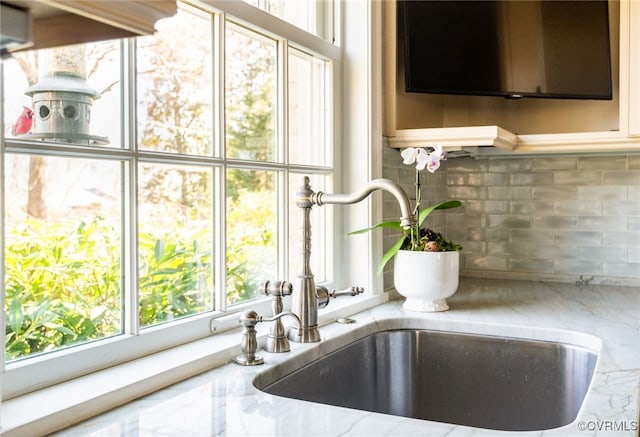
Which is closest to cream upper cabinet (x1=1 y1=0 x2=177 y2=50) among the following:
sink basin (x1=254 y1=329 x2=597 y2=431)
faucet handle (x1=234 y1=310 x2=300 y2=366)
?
faucet handle (x1=234 y1=310 x2=300 y2=366)

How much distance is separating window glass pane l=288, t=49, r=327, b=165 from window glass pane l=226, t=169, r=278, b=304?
18 centimetres

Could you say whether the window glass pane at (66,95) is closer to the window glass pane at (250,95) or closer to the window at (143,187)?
the window at (143,187)

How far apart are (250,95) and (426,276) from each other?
2.22 feet

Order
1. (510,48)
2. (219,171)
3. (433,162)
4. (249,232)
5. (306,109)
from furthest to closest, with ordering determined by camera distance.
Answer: (510,48), (306,109), (433,162), (249,232), (219,171)

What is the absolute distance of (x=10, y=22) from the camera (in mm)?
515

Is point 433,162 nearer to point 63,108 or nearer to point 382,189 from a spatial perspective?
point 382,189

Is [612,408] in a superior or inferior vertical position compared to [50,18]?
inferior

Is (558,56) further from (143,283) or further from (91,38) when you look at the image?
(91,38)

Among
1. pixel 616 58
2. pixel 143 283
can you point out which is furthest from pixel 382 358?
pixel 616 58

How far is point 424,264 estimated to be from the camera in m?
1.63

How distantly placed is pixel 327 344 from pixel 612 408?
587 mm

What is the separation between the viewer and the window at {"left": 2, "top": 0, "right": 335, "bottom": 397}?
0.93 metres

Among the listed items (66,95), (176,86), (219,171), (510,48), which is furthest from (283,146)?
(510,48)

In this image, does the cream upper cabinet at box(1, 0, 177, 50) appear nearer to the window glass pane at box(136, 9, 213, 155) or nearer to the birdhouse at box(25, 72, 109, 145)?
the birdhouse at box(25, 72, 109, 145)
